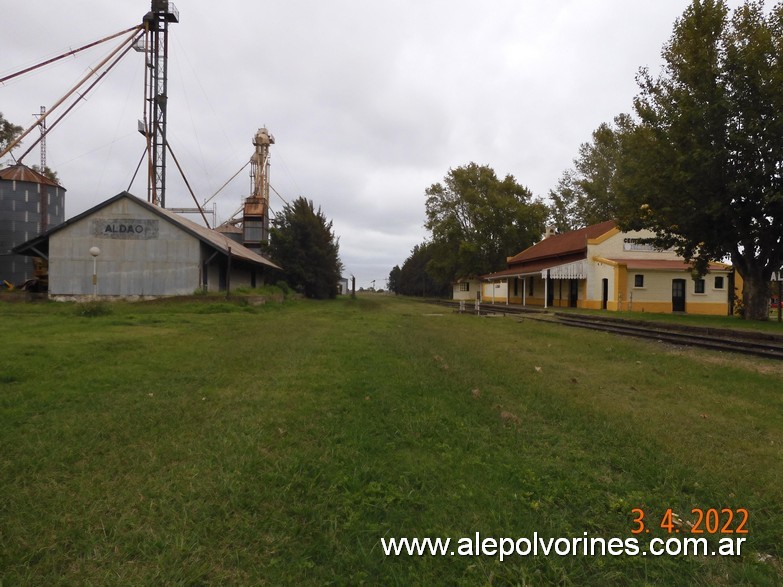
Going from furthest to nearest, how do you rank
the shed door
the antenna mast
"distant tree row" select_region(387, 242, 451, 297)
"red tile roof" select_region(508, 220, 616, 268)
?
"distant tree row" select_region(387, 242, 451, 297) < the antenna mast < "red tile roof" select_region(508, 220, 616, 268) < the shed door

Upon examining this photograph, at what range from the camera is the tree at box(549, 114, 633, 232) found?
45219mm

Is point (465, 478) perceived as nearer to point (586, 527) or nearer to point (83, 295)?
point (586, 527)

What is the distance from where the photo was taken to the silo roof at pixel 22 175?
38.3 m

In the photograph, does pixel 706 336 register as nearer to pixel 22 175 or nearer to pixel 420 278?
pixel 22 175

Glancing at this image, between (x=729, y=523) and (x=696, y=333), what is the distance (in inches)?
562

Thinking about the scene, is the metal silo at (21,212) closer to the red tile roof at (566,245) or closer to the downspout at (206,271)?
the downspout at (206,271)

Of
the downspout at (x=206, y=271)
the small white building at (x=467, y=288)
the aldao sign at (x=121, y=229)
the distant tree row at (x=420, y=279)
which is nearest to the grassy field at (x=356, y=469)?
the downspout at (x=206, y=271)

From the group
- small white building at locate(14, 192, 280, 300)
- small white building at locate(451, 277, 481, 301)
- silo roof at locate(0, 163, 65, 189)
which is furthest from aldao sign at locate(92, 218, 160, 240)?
small white building at locate(451, 277, 481, 301)

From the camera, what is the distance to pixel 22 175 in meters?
38.9

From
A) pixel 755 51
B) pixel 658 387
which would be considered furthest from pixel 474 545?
pixel 755 51

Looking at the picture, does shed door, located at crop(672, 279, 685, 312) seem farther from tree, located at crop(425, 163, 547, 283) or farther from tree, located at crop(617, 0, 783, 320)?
tree, located at crop(425, 163, 547, 283)

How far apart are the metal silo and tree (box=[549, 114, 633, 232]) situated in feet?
162

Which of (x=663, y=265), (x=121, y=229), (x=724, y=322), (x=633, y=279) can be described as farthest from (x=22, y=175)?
(x=724, y=322)

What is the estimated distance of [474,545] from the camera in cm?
253
